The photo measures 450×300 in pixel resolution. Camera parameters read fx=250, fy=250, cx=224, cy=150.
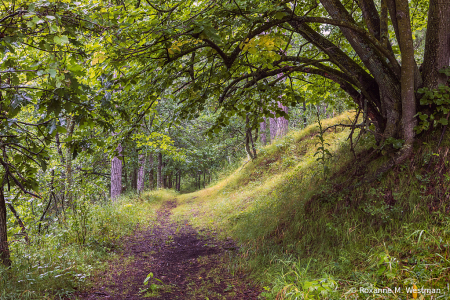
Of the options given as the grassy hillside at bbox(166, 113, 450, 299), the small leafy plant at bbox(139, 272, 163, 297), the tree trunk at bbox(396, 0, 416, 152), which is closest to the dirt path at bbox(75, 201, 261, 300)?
the small leafy plant at bbox(139, 272, 163, 297)

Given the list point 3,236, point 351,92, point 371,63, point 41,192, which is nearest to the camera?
point 3,236

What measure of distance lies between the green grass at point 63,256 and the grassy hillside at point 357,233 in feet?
9.08

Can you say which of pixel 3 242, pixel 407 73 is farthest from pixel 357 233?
pixel 3 242

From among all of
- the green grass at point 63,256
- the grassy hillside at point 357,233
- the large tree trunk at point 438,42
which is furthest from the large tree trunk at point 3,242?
the large tree trunk at point 438,42

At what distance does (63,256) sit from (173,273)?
187 cm

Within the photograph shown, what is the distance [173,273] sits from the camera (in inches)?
182

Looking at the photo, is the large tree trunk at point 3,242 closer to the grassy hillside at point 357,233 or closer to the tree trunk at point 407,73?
the grassy hillside at point 357,233

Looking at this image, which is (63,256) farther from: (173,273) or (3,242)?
(173,273)

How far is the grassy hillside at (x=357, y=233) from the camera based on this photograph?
8.78ft

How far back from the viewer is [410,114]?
394cm

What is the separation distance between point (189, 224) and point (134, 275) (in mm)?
4329

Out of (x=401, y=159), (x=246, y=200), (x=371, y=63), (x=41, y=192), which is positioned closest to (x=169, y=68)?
(x=371, y=63)

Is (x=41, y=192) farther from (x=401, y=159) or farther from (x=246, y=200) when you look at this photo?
(x=401, y=159)

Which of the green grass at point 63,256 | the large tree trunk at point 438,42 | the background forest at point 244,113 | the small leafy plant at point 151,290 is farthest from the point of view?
the large tree trunk at point 438,42
